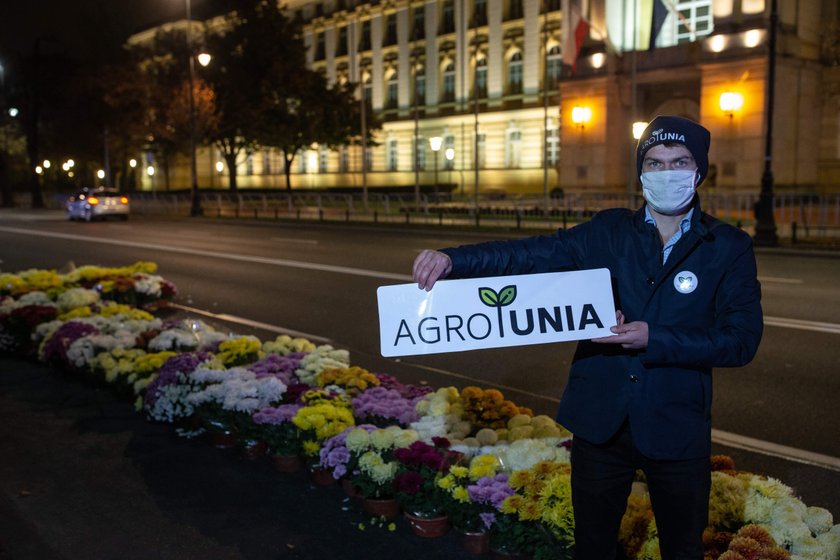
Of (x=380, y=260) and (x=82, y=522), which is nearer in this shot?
(x=82, y=522)

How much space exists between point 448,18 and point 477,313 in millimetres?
67282

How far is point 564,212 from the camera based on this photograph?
27188 mm

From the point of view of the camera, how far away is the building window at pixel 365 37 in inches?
2933

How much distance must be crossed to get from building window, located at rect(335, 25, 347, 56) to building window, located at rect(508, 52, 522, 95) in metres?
21.0

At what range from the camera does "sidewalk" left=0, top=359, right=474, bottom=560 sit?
426cm

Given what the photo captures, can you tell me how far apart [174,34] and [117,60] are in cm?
770

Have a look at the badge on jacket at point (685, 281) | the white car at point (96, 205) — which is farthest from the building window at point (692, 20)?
the badge on jacket at point (685, 281)

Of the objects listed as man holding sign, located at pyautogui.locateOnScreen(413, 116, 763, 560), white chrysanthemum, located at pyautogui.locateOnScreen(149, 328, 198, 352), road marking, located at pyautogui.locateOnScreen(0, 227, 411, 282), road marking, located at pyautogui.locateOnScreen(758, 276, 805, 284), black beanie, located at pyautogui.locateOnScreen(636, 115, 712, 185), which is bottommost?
road marking, located at pyautogui.locateOnScreen(758, 276, 805, 284)

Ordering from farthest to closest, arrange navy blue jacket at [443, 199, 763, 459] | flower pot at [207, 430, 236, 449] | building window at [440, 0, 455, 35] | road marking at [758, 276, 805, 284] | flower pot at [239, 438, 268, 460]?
building window at [440, 0, 455, 35] < road marking at [758, 276, 805, 284] < flower pot at [207, 430, 236, 449] < flower pot at [239, 438, 268, 460] < navy blue jacket at [443, 199, 763, 459]

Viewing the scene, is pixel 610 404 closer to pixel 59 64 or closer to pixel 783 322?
pixel 783 322

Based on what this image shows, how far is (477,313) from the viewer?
3.20 meters

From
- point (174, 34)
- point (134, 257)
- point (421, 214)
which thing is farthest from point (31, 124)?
point (134, 257)

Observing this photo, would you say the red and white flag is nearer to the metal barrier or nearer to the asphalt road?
the metal barrier

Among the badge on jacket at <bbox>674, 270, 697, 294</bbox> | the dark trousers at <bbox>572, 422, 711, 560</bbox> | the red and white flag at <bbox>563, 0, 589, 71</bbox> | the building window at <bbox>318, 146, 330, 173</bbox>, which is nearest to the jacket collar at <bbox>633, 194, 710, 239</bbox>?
the badge on jacket at <bbox>674, 270, 697, 294</bbox>
